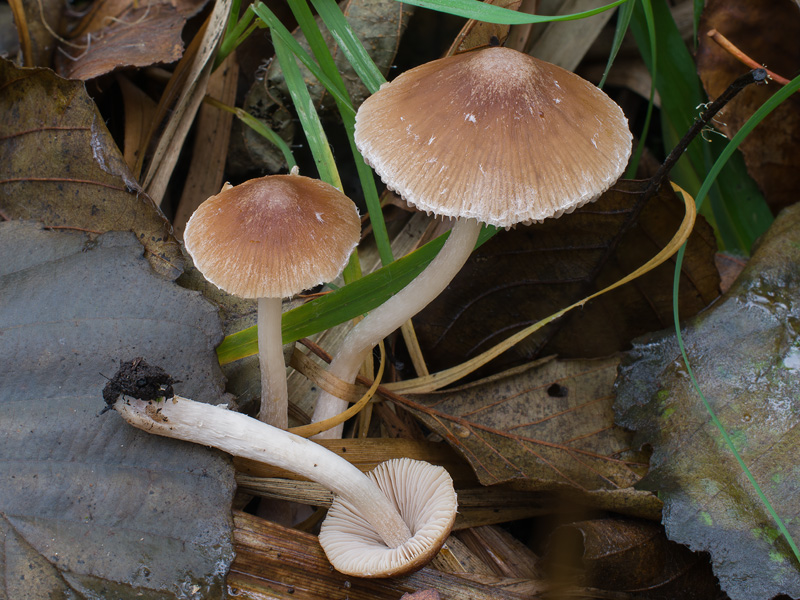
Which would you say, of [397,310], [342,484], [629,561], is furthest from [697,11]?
[342,484]

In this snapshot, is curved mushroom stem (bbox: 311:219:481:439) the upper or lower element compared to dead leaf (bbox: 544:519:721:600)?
upper

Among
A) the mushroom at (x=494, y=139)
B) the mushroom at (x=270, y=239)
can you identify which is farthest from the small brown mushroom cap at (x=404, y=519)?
the mushroom at (x=494, y=139)

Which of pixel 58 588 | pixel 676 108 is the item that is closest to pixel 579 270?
pixel 676 108

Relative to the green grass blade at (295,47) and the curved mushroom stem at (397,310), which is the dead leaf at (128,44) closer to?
the green grass blade at (295,47)

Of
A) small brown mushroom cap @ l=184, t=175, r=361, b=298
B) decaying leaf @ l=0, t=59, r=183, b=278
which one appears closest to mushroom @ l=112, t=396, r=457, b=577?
small brown mushroom cap @ l=184, t=175, r=361, b=298

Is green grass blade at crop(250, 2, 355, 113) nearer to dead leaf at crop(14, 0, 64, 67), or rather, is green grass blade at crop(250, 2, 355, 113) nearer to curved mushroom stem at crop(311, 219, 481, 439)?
curved mushroom stem at crop(311, 219, 481, 439)

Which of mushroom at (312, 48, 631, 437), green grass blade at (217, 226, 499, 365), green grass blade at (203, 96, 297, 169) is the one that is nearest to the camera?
mushroom at (312, 48, 631, 437)
